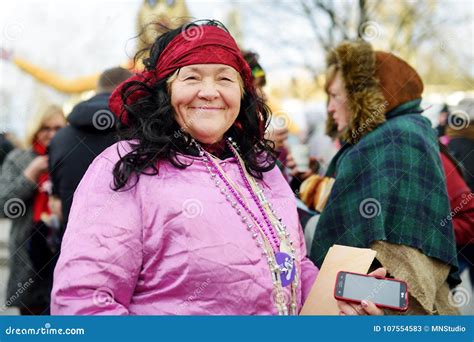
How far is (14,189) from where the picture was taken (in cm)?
350

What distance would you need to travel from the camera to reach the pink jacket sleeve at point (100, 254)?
65.4 inches

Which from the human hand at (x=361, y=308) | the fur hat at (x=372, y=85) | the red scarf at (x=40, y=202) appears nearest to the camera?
the human hand at (x=361, y=308)

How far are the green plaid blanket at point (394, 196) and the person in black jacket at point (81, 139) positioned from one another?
980 mm

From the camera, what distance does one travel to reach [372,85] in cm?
279

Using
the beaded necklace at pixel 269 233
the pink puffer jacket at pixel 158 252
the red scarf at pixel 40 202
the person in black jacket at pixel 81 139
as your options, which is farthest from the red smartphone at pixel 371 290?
the red scarf at pixel 40 202

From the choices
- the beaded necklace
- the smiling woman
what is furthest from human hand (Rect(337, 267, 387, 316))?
the beaded necklace

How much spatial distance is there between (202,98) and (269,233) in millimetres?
432

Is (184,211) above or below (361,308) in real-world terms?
above

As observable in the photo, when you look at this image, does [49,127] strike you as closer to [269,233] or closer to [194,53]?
[194,53]

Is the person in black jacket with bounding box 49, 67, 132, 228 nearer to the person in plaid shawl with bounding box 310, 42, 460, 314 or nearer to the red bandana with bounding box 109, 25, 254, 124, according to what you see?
the red bandana with bounding box 109, 25, 254, 124

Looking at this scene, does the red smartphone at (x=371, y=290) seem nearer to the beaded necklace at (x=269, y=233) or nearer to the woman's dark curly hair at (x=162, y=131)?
the beaded necklace at (x=269, y=233)

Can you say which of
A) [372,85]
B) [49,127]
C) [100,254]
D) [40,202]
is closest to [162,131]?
[100,254]
